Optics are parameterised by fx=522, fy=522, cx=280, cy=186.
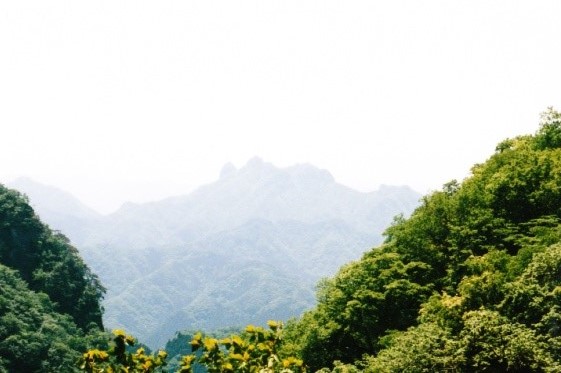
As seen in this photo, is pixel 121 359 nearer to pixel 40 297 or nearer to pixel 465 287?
pixel 465 287

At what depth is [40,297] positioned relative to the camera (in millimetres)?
74062

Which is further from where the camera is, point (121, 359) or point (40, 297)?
point (40, 297)

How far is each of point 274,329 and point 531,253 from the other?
71.4 feet

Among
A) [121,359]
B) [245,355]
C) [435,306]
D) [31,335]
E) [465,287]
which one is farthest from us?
[31,335]

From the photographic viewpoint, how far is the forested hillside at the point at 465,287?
20.4 metres

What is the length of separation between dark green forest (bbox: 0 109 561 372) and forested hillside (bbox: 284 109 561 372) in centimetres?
7

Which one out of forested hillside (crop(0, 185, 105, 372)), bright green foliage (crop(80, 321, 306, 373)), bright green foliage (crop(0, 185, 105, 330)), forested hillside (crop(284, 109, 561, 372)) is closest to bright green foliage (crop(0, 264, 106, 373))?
forested hillside (crop(0, 185, 105, 372))

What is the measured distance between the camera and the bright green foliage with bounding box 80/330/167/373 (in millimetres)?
7566

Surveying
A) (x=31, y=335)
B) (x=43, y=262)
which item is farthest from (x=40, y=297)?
(x=31, y=335)

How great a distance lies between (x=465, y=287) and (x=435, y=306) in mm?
2335

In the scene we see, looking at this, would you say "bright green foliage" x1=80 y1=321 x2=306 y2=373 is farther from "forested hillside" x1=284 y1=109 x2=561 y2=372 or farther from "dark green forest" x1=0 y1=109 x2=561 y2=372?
"forested hillside" x1=284 y1=109 x2=561 y2=372

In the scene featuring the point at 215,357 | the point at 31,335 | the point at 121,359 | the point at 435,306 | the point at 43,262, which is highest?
the point at 43,262

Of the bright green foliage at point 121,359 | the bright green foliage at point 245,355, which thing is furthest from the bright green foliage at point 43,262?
the bright green foliage at point 245,355

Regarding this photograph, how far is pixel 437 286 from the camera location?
114 feet
